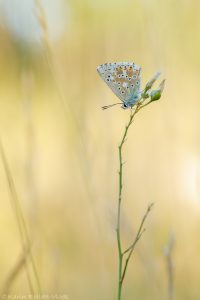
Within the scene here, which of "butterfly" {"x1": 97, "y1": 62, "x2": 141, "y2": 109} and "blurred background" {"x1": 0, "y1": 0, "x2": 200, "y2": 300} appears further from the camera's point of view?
"blurred background" {"x1": 0, "y1": 0, "x2": 200, "y2": 300}

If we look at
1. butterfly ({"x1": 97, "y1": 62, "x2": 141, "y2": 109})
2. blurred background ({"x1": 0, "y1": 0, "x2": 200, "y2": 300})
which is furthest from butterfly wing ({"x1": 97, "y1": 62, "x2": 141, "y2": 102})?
blurred background ({"x1": 0, "y1": 0, "x2": 200, "y2": 300})

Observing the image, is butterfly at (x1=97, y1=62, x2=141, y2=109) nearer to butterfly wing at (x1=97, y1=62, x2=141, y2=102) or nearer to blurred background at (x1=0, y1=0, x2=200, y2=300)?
butterfly wing at (x1=97, y1=62, x2=141, y2=102)

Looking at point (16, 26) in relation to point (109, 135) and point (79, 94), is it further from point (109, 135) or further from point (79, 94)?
point (109, 135)

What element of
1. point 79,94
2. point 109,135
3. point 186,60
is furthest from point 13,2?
point 186,60

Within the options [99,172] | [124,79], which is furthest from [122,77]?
[99,172]

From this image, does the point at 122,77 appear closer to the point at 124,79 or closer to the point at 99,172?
the point at 124,79

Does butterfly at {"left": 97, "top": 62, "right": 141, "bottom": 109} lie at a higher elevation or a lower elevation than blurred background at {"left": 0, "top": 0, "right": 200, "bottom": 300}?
higher

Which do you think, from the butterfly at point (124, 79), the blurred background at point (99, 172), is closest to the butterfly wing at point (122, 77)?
the butterfly at point (124, 79)

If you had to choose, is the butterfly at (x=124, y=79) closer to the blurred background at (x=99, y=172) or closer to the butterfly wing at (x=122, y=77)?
the butterfly wing at (x=122, y=77)
